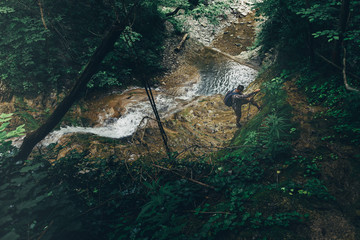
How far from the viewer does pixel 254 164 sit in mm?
3730

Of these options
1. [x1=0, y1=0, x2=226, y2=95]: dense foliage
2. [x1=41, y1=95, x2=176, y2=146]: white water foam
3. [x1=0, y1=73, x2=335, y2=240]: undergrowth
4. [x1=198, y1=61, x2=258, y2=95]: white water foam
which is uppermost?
[x1=0, y1=0, x2=226, y2=95]: dense foliage

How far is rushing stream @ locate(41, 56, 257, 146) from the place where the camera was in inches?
271

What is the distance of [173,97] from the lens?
9.38m

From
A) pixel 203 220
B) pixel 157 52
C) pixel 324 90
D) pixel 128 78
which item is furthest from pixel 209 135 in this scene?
pixel 157 52

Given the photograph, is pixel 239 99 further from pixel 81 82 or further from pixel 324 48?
pixel 81 82

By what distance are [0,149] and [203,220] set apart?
4.11 meters

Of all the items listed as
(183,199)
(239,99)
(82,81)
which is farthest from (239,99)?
(82,81)

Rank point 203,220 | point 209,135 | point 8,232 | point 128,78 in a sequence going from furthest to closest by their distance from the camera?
point 128,78
point 209,135
point 203,220
point 8,232

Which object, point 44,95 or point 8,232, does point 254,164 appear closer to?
point 8,232

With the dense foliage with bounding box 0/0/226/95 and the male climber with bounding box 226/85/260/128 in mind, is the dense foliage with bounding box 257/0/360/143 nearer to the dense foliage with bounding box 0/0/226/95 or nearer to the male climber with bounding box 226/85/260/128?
the male climber with bounding box 226/85/260/128

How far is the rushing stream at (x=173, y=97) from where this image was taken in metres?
6.88

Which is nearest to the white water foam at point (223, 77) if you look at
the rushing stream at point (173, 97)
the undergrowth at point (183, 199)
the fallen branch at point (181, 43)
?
the rushing stream at point (173, 97)

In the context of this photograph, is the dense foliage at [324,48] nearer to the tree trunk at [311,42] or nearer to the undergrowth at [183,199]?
the tree trunk at [311,42]

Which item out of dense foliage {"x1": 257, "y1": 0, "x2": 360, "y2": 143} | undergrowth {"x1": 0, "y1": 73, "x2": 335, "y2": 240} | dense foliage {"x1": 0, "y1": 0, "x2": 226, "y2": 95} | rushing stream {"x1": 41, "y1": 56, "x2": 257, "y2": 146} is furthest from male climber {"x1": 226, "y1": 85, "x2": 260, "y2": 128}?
dense foliage {"x1": 0, "y1": 0, "x2": 226, "y2": 95}
